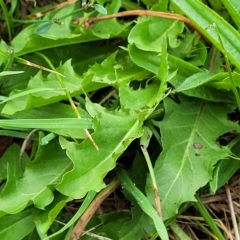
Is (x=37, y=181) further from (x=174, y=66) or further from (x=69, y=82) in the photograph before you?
(x=174, y=66)

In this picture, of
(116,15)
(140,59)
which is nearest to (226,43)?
(140,59)

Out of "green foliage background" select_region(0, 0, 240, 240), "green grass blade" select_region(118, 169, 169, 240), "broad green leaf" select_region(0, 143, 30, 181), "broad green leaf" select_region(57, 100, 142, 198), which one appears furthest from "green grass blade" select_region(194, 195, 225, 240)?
"broad green leaf" select_region(0, 143, 30, 181)

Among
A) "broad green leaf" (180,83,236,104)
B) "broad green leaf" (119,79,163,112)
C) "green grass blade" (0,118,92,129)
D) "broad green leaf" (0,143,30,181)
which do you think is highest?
"broad green leaf" (180,83,236,104)

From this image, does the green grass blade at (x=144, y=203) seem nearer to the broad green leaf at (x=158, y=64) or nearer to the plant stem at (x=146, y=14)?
the broad green leaf at (x=158, y=64)

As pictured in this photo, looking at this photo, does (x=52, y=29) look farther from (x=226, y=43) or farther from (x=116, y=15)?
(x=226, y=43)

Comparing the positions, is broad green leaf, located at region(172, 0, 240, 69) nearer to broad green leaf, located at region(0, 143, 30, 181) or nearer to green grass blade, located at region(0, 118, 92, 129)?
green grass blade, located at region(0, 118, 92, 129)

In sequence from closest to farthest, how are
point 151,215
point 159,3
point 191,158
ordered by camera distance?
1. point 151,215
2. point 191,158
3. point 159,3

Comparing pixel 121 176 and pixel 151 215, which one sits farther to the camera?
pixel 121 176
